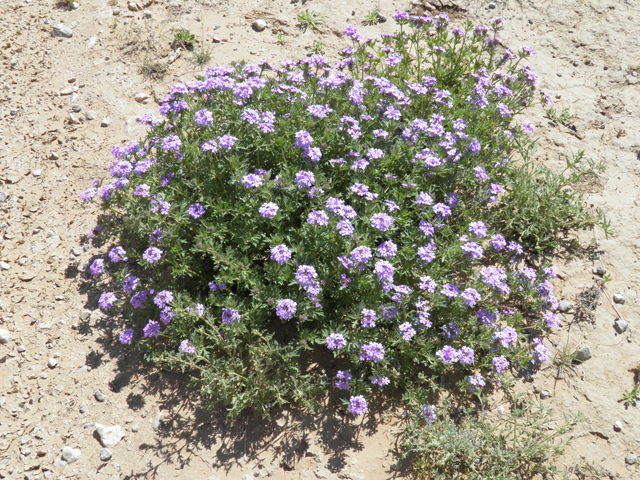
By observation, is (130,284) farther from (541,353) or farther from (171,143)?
(541,353)

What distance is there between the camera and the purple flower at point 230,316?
14.5 feet

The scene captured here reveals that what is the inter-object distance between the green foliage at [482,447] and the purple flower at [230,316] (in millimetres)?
2019

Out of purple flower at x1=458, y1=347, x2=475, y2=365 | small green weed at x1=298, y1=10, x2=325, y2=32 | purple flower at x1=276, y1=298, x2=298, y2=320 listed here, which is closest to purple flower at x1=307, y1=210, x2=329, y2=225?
purple flower at x1=276, y1=298, x2=298, y2=320

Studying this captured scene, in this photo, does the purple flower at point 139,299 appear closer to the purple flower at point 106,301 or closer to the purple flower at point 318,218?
the purple flower at point 106,301


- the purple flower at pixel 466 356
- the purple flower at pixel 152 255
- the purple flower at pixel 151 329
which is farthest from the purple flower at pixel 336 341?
the purple flower at pixel 152 255

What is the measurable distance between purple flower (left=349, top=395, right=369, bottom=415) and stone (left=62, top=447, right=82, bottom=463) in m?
2.67

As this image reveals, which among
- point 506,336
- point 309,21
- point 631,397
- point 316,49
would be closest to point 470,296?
point 506,336

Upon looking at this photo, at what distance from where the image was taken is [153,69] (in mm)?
7492

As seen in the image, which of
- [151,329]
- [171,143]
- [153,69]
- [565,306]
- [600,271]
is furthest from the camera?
[153,69]

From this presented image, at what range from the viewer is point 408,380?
15.5 feet

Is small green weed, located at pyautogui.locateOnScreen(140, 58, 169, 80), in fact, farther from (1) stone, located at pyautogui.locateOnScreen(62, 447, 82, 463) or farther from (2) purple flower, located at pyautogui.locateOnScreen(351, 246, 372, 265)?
(1) stone, located at pyautogui.locateOnScreen(62, 447, 82, 463)

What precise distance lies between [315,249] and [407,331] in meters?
1.22

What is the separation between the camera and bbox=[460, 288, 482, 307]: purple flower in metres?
4.52

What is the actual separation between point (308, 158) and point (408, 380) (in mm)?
2620
